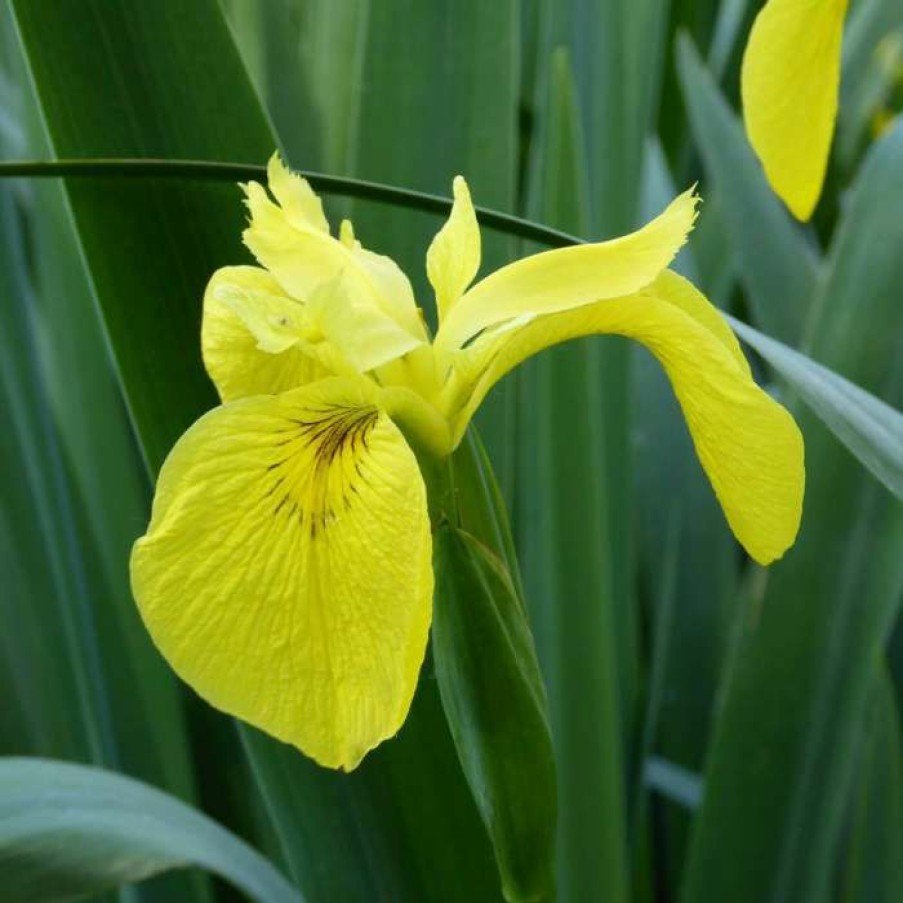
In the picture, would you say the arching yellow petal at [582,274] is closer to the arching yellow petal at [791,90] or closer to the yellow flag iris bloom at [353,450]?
the yellow flag iris bloom at [353,450]

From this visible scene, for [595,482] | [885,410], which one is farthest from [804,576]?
[885,410]

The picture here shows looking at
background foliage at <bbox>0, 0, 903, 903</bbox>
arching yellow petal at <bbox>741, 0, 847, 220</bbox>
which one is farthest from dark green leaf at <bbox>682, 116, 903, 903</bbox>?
arching yellow petal at <bbox>741, 0, 847, 220</bbox>

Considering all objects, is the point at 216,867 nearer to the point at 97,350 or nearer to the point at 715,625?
the point at 97,350

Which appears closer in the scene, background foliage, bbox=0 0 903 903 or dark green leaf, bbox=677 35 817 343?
background foliage, bbox=0 0 903 903

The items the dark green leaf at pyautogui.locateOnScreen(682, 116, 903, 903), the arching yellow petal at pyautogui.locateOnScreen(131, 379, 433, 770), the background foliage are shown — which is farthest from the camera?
the dark green leaf at pyautogui.locateOnScreen(682, 116, 903, 903)

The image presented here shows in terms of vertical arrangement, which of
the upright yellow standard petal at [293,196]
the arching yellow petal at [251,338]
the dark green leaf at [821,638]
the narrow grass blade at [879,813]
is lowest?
the narrow grass blade at [879,813]

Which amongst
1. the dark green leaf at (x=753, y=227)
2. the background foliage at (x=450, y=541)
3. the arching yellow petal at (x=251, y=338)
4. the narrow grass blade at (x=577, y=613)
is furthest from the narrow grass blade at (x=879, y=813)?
the arching yellow petal at (x=251, y=338)

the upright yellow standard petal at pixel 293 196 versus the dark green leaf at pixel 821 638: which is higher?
the upright yellow standard petal at pixel 293 196

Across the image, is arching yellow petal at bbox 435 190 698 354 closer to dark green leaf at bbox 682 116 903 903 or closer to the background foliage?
the background foliage
